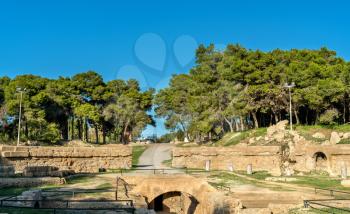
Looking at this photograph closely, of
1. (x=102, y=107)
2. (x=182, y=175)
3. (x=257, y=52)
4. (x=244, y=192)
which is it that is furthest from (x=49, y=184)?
(x=102, y=107)

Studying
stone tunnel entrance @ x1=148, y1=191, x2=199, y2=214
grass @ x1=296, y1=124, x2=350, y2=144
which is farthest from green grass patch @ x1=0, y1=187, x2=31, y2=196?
grass @ x1=296, y1=124, x2=350, y2=144

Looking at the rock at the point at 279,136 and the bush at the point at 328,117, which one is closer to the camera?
the rock at the point at 279,136

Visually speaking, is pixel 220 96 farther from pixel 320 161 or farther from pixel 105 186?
pixel 105 186

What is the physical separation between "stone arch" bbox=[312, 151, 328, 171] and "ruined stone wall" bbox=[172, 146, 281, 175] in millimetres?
3806

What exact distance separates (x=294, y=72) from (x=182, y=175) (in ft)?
85.1

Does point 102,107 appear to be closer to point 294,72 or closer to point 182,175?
point 294,72

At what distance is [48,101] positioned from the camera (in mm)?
51781

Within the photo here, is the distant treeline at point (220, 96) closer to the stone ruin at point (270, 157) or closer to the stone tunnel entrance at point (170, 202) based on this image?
the stone ruin at point (270, 157)

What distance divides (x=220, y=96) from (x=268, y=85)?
6.06m

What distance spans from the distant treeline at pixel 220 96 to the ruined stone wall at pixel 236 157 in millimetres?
12602

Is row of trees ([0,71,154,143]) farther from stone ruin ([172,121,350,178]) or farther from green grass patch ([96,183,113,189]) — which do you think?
green grass patch ([96,183,113,189])

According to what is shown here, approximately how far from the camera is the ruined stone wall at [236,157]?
30.1 m

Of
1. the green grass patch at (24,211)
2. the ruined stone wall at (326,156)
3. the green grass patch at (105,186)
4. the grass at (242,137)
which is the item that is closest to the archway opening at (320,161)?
the ruined stone wall at (326,156)

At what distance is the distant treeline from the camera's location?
137ft
